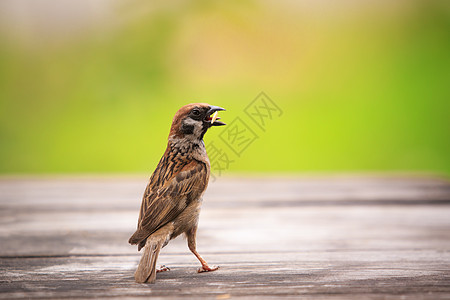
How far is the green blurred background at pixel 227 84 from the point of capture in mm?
6461

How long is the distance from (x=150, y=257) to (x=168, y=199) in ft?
0.94

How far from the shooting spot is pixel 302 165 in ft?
20.9

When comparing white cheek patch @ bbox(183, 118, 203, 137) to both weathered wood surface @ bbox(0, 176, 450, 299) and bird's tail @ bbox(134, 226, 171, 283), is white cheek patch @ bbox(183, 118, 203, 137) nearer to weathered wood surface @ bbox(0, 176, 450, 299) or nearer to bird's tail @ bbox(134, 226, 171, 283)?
bird's tail @ bbox(134, 226, 171, 283)

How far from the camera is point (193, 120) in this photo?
2354 millimetres

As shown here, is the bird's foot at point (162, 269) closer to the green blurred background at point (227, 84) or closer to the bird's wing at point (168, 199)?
the bird's wing at point (168, 199)

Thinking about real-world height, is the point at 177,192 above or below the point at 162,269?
above

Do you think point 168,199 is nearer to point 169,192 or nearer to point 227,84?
point 169,192

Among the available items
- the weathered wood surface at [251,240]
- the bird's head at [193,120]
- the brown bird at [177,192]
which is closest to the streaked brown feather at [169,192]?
the brown bird at [177,192]

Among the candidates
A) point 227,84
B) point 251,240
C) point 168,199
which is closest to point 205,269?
point 168,199

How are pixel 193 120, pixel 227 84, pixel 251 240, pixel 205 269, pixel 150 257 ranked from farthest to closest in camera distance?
1. pixel 227 84
2. pixel 251 240
3. pixel 193 120
4. pixel 205 269
5. pixel 150 257

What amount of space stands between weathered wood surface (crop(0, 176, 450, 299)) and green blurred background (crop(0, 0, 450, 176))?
2.03m

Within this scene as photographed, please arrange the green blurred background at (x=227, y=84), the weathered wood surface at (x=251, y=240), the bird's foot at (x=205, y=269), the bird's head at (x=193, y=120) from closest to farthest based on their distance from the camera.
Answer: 1. the weathered wood surface at (x=251, y=240)
2. the bird's foot at (x=205, y=269)
3. the bird's head at (x=193, y=120)
4. the green blurred background at (x=227, y=84)

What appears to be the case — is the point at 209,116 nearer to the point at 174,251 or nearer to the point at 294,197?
the point at 174,251

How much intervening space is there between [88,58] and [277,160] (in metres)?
3.19
